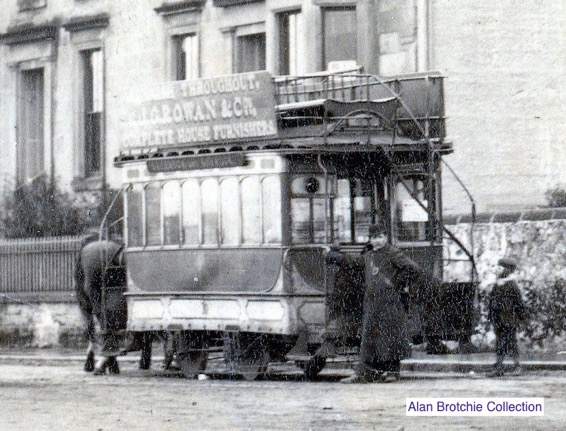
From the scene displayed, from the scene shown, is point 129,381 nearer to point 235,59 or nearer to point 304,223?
point 304,223

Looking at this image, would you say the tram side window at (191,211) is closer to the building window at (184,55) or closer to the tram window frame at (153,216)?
the tram window frame at (153,216)

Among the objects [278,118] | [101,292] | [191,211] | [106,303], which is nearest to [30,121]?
[101,292]

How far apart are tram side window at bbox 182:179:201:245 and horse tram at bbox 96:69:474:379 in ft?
0.07

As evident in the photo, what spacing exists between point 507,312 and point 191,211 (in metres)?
4.16

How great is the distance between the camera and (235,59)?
31.6m

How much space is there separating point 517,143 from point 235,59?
5.86 m

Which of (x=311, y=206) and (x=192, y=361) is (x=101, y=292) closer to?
(x=192, y=361)

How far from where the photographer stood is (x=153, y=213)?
22.5 metres

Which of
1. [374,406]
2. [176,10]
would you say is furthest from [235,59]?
[374,406]

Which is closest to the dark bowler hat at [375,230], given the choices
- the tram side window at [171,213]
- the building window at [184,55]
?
the tram side window at [171,213]

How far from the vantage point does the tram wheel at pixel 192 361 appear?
868 inches

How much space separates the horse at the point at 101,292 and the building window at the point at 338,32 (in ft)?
23.9

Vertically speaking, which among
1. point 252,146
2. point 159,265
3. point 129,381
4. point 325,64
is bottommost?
point 129,381

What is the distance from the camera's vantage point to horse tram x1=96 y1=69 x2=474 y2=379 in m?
20.8
